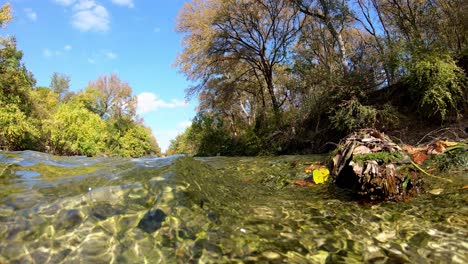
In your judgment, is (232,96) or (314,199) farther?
(232,96)

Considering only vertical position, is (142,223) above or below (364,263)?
above

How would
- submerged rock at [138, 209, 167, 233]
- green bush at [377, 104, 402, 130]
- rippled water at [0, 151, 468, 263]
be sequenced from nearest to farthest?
rippled water at [0, 151, 468, 263] < submerged rock at [138, 209, 167, 233] < green bush at [377, 104, 402, 130]

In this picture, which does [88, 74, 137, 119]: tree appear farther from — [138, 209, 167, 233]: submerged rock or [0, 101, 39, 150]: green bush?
[138, 209, 167, 233]: submerged rock

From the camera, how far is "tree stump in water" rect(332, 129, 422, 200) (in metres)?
3.93

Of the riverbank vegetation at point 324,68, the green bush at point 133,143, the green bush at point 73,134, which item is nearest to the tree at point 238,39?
the riverbank vegetation at point 324,68

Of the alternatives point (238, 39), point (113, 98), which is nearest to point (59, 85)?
point (113, 98)

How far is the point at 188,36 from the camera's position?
82.8ft

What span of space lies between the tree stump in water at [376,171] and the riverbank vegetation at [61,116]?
2594 centimetres

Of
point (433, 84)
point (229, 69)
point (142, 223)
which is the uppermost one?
point (229, 69)

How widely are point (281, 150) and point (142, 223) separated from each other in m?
12.6

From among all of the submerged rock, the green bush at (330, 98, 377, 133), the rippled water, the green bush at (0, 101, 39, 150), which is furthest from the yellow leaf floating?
the green bush at (0, 101, 39, 150)

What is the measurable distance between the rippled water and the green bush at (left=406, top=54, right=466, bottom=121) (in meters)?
7.26

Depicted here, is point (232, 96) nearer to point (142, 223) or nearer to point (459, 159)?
point (459, 159)

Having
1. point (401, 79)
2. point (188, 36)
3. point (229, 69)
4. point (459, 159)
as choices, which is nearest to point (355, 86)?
point (401, 79)
